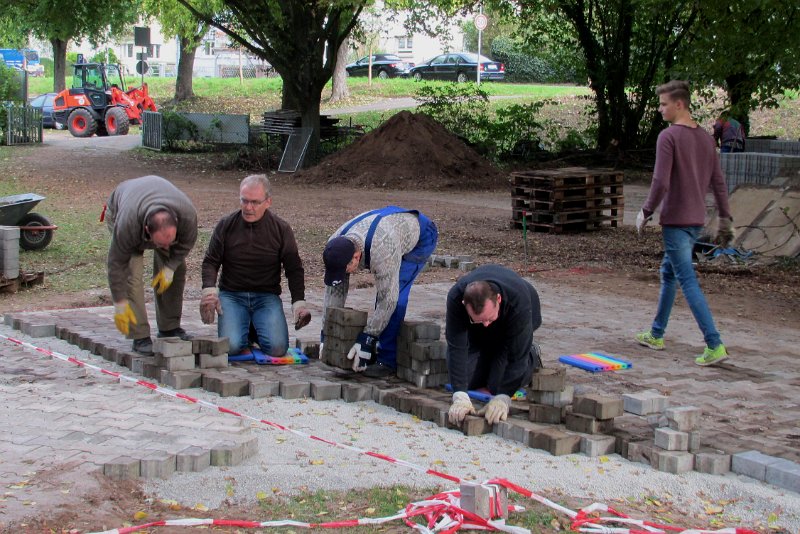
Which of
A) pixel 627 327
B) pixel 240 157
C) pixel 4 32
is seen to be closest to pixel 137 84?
pixel 4 32

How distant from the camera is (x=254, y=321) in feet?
24.0

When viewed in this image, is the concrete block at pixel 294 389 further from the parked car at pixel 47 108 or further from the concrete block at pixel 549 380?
the parked car at pixel 47 108

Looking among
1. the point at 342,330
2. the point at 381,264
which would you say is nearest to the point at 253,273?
the point at 342,330

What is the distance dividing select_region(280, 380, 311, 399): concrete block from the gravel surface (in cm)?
51

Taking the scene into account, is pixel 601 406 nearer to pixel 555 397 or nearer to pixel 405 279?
pixel 555 397

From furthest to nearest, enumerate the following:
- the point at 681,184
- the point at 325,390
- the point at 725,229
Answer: the point at 725,229, the point at 681,184, the point at 325,390

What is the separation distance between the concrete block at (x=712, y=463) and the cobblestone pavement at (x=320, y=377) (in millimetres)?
150

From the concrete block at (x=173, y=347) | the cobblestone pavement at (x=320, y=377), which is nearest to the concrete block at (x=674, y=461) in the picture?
the cobblestone pavement at (x=320, y=377)

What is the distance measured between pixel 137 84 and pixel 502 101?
2741cm

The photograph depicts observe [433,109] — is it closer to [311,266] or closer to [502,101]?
[502,101]

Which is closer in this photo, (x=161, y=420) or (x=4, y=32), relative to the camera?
(x=161, y=420)

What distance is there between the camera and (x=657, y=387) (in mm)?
6629

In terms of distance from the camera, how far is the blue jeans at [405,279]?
22.1 feet

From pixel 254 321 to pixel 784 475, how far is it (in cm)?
396
